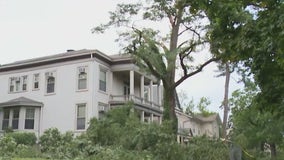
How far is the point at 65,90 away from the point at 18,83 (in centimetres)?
512

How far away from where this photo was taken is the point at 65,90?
1234 inches

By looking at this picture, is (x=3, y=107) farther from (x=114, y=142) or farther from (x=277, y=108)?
(x=277, y=108)

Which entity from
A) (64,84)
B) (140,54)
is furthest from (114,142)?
(64,84)

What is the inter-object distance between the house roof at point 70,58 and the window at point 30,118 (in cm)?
371

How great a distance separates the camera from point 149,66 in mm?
27406

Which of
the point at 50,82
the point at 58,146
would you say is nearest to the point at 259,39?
the point at 58,146

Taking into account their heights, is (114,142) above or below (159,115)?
below

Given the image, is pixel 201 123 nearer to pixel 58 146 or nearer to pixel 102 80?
pixel 102 80

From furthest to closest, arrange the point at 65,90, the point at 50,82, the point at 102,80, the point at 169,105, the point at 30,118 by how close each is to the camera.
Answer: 1. the point at 50,82
2. the point at 30,118
3. the point at 102,80
4. the point at 65,90
5. the point at 169,105

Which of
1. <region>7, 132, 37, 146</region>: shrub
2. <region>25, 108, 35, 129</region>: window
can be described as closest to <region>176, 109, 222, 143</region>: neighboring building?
<region>25, 108, 35, 129</region>: window

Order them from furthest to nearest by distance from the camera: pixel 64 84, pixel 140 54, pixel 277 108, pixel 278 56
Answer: pixel 64 84 < pixel 140 54 < pixel 277 108 < pixel 278 56

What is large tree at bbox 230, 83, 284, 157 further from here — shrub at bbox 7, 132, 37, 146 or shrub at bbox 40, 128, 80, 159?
shrub at bbox 7, 132, 37, 146

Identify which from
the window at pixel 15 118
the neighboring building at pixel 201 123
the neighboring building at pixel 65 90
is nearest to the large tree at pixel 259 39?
the neighboring building at pixel 65 90

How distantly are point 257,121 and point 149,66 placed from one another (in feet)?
28.3
